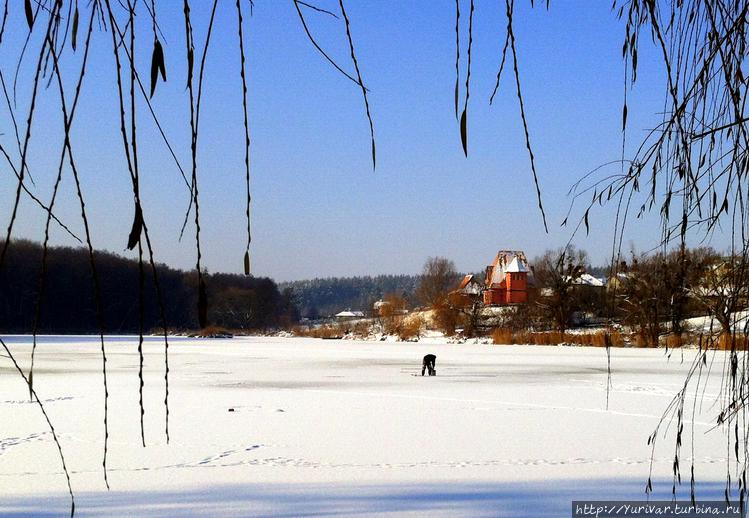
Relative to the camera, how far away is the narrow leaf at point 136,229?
0.54 m

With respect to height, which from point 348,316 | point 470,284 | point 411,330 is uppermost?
point 470,284

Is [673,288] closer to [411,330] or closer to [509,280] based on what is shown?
[411,330]

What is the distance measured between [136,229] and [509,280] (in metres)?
35.4

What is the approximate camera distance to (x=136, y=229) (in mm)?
539

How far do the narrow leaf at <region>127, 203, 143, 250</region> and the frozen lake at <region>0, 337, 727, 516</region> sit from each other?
1.14 meters

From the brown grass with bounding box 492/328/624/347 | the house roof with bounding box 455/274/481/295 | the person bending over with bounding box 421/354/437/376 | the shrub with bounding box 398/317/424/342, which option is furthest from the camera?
the house roof with bounding box 455/274/481/295

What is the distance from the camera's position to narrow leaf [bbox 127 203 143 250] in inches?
21.1

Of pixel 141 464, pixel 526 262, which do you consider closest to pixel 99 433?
pixel 141 464

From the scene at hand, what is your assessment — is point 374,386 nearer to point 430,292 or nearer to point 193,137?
point 193,137

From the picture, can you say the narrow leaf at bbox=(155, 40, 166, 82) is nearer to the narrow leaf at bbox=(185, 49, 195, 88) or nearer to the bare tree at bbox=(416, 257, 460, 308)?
the narrow leaf at bbox=(185, 49, 195, 88)

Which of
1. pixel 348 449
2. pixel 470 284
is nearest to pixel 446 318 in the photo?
pixel 470 284

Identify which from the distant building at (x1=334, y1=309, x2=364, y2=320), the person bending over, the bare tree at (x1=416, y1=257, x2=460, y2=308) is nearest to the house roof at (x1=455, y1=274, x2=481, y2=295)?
the bare tree at (x1=416, y1=257, x2=460, y2=308)

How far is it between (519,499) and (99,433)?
11.5 ft

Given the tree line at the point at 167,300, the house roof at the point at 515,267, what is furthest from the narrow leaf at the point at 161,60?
the house roof at the point at 515,267
